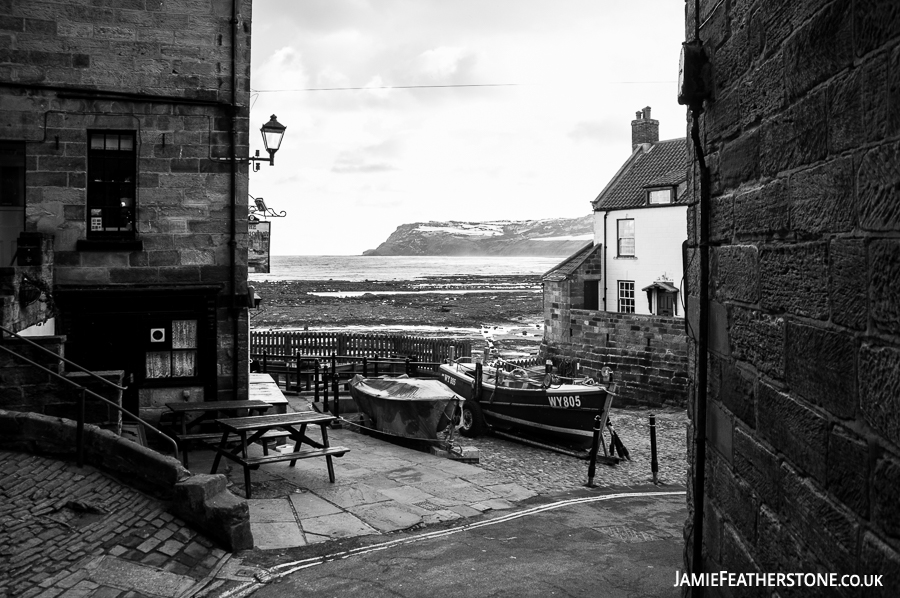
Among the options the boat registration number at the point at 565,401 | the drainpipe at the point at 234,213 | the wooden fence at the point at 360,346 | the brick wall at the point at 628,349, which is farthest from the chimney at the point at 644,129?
the drainpipe at the point at 234,213

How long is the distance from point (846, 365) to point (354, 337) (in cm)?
2392

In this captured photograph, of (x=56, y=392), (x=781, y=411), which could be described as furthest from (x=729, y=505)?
(x=56, y=392)

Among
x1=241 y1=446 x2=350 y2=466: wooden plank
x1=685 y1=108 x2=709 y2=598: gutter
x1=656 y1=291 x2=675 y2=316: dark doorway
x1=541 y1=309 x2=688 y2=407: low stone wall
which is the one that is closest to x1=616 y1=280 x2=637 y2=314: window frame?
x1=656 y1=291 x2=675 y2=316: dark doorway

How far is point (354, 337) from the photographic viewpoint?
25859mm

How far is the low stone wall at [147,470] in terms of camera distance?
296 inches

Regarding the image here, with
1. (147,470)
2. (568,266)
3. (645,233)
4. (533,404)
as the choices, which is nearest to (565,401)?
(533,404)

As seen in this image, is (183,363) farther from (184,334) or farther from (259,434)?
(259,434)

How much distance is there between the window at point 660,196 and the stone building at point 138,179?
70.9 ft

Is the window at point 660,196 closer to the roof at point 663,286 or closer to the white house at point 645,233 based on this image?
the white house at point 645,233

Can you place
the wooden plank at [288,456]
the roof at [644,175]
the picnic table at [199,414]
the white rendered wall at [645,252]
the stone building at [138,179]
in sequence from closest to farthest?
the wooden plank at [288,456]
the picnic table at [199,414]
the stone building at [138,179]
the white rendered wall at [645,252]
the roof at [644,175]

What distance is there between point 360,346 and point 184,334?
13.0 meters

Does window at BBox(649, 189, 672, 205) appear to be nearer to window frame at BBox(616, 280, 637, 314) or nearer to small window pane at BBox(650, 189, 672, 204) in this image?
small window pane at BBox(650, 189, 672, 204)

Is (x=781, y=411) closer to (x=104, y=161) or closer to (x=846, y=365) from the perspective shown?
(x=846, y=365)

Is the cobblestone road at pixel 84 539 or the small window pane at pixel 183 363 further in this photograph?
the small window pane at pixel 183 363
